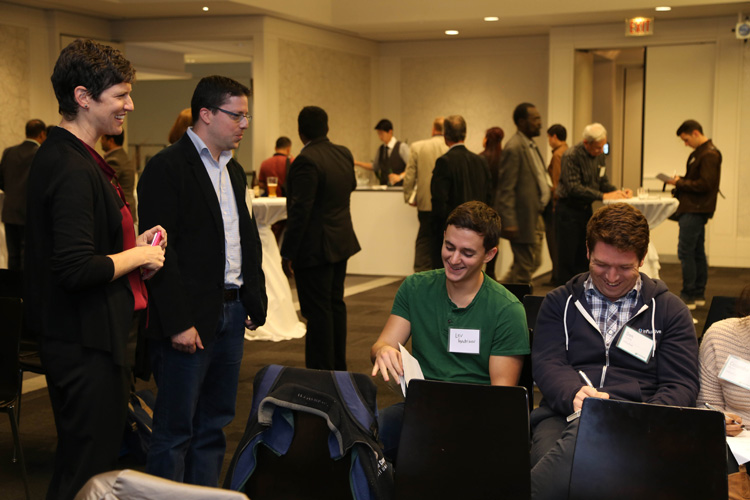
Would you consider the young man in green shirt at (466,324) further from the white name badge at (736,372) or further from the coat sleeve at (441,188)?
the coat sleeve at (441,188)

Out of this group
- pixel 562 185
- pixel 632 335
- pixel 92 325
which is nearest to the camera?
pixel 92 325

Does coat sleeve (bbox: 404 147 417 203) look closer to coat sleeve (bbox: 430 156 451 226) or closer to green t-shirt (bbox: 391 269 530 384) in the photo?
coat sleeve (bbox: 430 156 451 226)

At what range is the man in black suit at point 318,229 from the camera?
437 cm

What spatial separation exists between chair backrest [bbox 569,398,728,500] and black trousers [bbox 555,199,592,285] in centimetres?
467

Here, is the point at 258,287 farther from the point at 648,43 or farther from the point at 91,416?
the point at 648,43

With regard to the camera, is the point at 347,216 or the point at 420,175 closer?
the point at 347,216

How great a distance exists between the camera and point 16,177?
6.74m

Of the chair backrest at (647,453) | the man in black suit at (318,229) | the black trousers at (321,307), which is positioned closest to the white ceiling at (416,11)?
the man in black suit at (318,229)

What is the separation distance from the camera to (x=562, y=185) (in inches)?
256

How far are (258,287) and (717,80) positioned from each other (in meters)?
8.80

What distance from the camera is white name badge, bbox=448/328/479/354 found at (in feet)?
8.17

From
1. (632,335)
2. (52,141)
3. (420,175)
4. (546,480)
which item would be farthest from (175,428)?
(420,175)

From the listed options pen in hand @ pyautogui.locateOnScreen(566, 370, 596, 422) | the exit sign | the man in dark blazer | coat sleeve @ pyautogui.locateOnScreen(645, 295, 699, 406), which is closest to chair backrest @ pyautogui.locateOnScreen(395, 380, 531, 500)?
pen in hand @ pyautogui.locateOnScreen(566, 370, 596, 422)

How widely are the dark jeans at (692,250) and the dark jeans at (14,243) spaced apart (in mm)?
5723
